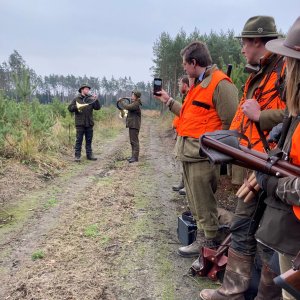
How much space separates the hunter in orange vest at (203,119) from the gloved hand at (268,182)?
1.49m

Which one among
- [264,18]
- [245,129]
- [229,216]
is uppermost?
[264,18]

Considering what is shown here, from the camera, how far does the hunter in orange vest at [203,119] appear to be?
3494mm

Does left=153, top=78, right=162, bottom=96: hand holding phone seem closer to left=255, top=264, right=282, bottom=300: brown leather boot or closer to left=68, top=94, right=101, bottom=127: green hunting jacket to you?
left=255, top=264, right=282, bottom=300: brown leather boot

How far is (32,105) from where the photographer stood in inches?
415

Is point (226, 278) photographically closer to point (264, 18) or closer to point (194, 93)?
point (194, 93)

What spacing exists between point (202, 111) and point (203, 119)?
0.08 metres

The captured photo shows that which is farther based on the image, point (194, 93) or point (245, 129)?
point (194, 93)

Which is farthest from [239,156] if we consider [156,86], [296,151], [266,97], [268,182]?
[156,86]

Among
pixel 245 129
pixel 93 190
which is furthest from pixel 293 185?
pixel 93 190

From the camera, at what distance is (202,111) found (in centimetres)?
355

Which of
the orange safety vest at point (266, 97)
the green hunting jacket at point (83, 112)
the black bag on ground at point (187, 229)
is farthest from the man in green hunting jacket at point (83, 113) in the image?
the orange safety vest at point (266, 97)

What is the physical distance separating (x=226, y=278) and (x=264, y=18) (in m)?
2.09

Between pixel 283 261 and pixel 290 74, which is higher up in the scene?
pixel 290 74

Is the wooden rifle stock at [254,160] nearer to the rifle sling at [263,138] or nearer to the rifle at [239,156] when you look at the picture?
the rifle at [239,156]
